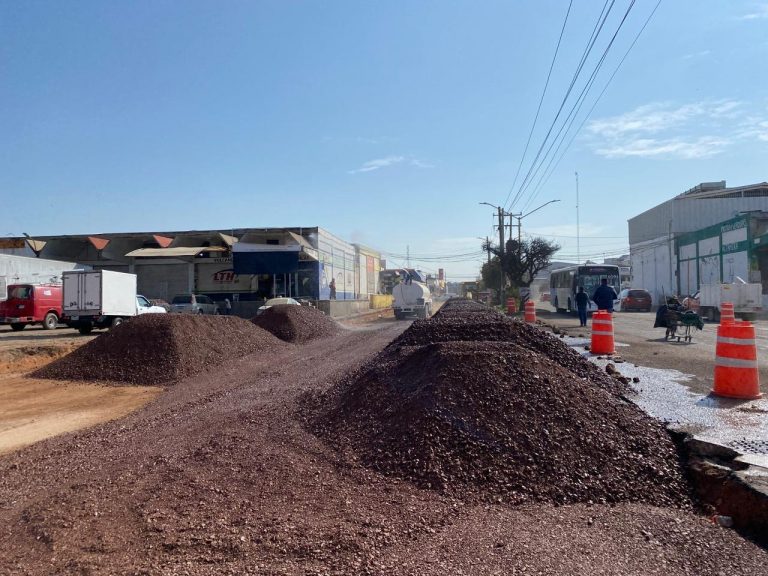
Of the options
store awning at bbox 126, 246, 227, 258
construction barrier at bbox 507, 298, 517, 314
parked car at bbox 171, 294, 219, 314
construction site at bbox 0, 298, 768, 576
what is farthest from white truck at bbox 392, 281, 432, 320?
construction site at bbox 0, 298, 768, 576

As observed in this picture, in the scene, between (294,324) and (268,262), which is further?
(268,262)

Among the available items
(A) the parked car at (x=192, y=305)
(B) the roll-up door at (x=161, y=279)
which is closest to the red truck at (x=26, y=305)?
(A) the parked car at (x=192, y=305)

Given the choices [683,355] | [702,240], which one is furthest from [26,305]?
[702,240]

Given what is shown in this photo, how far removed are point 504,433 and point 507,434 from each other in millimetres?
27

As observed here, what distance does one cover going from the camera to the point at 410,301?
131 ft

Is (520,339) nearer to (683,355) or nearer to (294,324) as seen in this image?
(683,355)

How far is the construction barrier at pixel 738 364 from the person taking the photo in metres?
7.42

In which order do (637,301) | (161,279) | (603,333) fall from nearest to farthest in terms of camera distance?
(603,333) → (637,301) → (161,279)

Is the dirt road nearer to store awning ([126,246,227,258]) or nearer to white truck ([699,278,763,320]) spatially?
store awning ([126,246,227,258])

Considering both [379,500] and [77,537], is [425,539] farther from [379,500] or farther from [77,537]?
[77,537]

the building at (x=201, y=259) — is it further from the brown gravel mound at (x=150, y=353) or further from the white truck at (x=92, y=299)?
the brown gravel mound at (x=150, y=353)

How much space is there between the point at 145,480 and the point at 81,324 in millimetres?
23936

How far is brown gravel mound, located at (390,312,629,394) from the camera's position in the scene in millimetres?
7832

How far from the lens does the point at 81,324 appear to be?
26.2 m
